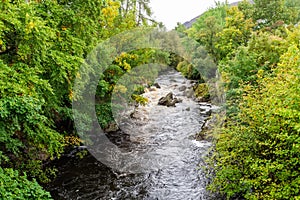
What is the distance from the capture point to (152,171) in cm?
1125

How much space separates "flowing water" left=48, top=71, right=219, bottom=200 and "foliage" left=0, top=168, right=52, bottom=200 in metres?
3.02

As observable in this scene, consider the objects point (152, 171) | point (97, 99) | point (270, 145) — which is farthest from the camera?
point (97, 99)

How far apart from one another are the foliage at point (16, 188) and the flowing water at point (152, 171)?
9.92ft

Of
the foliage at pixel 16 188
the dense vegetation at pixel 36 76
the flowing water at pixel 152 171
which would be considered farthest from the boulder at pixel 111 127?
the foliage at pixel 16 188

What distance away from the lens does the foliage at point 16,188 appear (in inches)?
223

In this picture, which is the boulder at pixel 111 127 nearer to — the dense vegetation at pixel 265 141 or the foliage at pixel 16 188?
the dense vegetation at pixel 265 141

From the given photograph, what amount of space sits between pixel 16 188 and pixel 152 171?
20.5 ft

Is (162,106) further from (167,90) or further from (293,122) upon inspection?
(293,122)

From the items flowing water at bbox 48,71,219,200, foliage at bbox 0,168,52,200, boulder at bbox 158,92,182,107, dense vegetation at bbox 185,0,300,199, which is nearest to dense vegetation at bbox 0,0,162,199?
foliage at bbox 0,168,52,200

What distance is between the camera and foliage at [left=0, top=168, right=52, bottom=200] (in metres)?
5.66

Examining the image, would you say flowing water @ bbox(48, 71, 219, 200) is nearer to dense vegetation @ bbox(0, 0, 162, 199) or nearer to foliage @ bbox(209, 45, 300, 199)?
dense vegetation @ bbox(0, 0, 162, 199)

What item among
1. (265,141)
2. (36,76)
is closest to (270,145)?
(265,141)

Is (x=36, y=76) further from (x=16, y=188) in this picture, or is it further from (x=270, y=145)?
(x=270, y=145)

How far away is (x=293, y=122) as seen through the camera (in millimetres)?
5492
